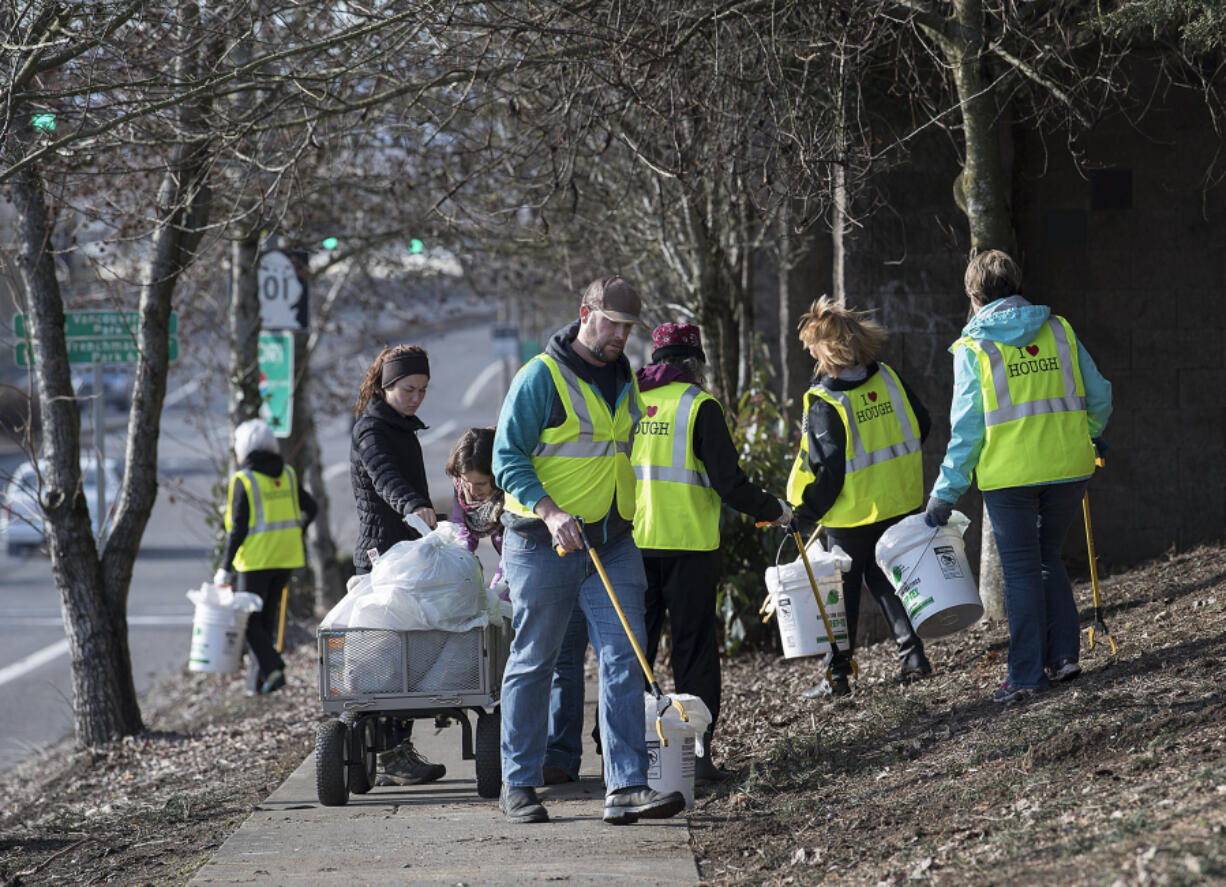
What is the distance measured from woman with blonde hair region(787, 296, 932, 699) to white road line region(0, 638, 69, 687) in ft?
31.4

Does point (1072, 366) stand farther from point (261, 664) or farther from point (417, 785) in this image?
point (261, 664)

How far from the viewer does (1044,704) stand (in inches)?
238

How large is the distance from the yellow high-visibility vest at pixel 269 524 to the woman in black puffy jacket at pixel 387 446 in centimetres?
385

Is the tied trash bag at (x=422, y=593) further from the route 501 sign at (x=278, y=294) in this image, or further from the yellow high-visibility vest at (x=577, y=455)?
the route 501 sign at (x=278, y=294)

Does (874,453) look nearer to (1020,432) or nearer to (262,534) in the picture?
(1020,432)

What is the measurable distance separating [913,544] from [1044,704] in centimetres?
92

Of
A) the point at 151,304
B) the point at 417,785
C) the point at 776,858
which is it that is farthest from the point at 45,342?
the point at 776,858

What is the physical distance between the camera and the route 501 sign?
12422 millimetres

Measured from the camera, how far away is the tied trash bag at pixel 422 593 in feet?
19.7

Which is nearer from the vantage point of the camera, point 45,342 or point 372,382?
point 372,382

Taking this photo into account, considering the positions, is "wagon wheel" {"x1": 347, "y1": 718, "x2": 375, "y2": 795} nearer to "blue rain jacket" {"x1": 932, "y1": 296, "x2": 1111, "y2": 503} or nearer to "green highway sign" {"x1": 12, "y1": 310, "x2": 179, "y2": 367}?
"blue rain jacket" {"x1": 932, "y1": 296, "x2": 1111, "y2": 503}

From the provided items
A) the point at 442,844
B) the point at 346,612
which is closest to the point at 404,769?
the point at 346,612

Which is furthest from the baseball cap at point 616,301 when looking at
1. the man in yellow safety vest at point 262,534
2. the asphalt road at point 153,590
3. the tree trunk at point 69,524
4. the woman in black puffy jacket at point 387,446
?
the man in yellow safety vest at point 262,534

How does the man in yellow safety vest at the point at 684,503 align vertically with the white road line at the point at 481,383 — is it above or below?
below
